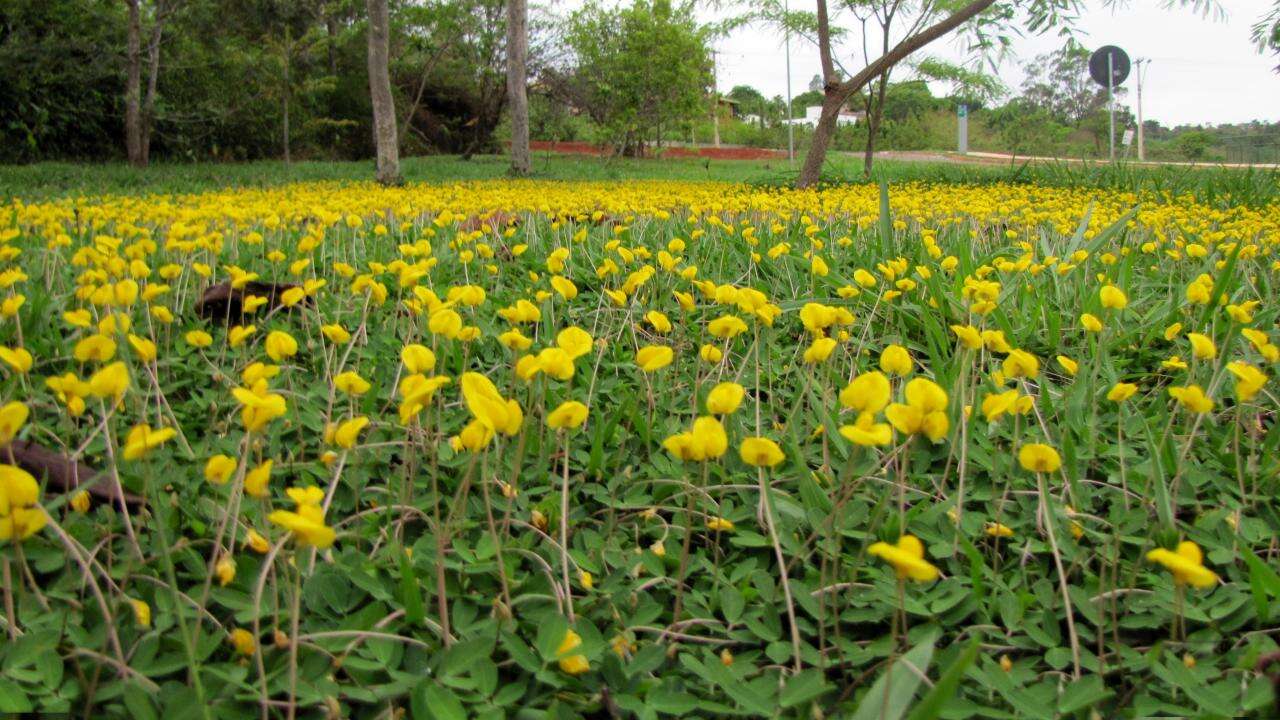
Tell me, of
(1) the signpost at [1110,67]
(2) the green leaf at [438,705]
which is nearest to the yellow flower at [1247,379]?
(2) the green leaf at [438,705]

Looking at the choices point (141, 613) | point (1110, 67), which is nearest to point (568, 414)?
point (141, 613)

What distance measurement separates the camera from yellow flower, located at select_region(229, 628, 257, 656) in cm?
90

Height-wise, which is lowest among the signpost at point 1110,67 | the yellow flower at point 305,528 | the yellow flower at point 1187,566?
the yellow flower at point 1187,566

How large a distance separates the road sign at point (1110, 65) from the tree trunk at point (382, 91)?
10101 millimetres

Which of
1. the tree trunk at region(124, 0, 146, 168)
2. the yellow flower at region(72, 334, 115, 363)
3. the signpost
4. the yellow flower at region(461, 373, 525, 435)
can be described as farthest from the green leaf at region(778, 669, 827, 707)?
the tree trunk at region(124, 0, 146, 168)

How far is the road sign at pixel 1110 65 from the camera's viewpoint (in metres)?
12.0

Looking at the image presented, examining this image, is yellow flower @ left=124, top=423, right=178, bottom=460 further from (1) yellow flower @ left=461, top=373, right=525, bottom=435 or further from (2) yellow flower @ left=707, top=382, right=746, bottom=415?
(2) yellow flower @ left=707, top=382, right=746, bottom=415

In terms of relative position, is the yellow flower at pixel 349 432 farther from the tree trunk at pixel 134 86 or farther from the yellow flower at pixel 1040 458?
the tree trunk at pixel 134 86

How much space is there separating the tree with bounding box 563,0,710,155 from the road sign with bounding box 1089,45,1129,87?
34.2 feet

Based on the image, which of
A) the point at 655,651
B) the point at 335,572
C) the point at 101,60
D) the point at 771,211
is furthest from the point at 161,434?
the point at 101,60

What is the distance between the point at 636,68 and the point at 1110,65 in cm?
1297

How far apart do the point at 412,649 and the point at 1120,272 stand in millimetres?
2589

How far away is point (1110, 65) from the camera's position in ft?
39.2

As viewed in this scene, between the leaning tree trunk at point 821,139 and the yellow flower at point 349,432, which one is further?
the leaning tree trunk at point 821,139
